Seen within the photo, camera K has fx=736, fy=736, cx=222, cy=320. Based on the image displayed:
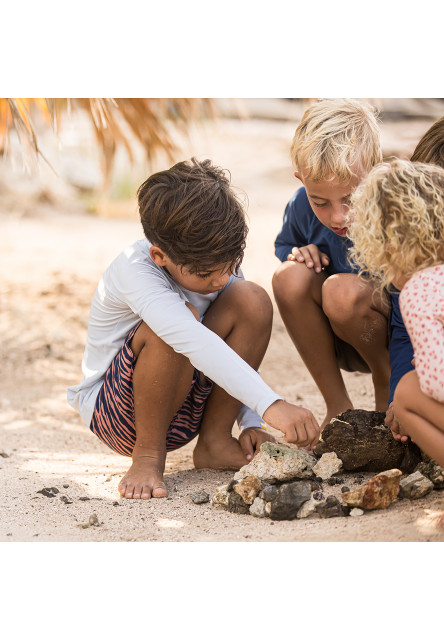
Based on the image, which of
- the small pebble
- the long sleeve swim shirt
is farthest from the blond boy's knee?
the small pebble

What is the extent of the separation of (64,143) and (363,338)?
683 centimetres

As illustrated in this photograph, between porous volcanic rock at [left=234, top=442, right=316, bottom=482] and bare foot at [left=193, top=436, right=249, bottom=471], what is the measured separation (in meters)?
0.26

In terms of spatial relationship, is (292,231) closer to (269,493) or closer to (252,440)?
(252,440)

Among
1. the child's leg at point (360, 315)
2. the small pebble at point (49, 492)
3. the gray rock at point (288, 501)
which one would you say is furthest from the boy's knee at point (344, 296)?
the small pebble at point (49, 492)

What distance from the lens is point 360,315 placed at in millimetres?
2553

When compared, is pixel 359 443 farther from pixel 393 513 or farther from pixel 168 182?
pixel 168 182

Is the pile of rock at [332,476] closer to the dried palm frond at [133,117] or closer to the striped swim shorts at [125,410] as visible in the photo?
the striped swim shorts at [125,410]

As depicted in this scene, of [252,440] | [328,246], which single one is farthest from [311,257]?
[252,440]

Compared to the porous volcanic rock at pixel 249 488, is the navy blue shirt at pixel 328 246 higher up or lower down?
higher up

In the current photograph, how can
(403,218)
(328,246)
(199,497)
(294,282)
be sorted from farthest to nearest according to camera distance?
(328,246) < (294,282) < (199,497) < (403,218)

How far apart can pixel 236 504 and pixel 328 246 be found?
104cm

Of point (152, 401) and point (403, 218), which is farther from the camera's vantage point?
point (152, 401)

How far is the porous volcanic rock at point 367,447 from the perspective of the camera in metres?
2.33

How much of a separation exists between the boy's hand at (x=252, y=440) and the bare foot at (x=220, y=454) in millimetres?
17
